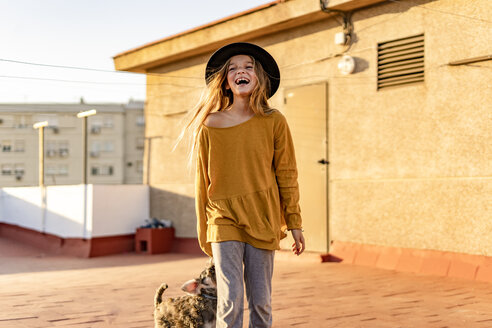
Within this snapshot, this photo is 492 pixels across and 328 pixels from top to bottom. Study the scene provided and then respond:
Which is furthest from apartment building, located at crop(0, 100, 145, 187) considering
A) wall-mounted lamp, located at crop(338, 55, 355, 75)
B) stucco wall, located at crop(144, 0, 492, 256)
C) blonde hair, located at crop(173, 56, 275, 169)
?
blonde hair, located at crop(173, 56, 275, 169)

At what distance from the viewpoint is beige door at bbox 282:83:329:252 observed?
905 centimetres

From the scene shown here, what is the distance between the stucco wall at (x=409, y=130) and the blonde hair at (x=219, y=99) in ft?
14.9

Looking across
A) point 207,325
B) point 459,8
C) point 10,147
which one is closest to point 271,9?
point 459,8

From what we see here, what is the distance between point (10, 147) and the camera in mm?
56281

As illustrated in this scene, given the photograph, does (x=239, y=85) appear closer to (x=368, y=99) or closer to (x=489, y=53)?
(x=489, y=53)

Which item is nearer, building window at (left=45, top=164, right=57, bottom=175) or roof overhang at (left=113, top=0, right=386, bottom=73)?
roof overhang at (left=113, top=0, right=386, bottom=73)

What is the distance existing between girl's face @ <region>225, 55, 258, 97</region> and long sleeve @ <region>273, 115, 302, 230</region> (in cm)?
26

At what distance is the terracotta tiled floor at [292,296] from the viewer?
16.3 ft

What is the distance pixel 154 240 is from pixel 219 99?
8.36m

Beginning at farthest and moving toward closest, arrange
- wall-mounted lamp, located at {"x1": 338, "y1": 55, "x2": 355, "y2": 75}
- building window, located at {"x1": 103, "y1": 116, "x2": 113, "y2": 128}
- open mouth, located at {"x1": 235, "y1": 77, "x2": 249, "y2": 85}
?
building window, located at {"x1": 103, "y1": 116, "x2": 113, "y2": 128}
wall-mounted lamp, located at {"x1": 338, "y1": 55, "x2": 355, "y2": 75}
open mouth, located at {"x1": 235, "y1": 77, "x2": 249, "y2": 85}

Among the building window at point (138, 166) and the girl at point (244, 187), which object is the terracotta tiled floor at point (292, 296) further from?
the building window at point (138, 166)

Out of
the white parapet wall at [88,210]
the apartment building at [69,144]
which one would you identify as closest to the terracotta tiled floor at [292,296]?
the white parapet wall at [88,210]

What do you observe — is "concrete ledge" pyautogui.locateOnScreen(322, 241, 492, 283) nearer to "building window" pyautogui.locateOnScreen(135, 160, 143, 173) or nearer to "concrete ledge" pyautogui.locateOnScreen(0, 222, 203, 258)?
"concrete ledge" pyautogui.locateOnScreen(0, 222, 203, 258)

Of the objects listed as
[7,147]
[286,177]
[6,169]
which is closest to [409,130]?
[286,177]
